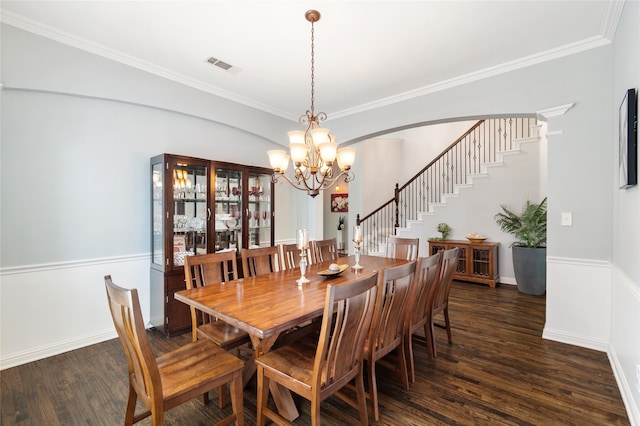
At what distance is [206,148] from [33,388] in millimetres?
2877

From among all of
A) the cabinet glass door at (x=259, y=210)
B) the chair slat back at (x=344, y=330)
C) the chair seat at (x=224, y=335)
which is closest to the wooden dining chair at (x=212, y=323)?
the chair seat at (x=224, y=335)

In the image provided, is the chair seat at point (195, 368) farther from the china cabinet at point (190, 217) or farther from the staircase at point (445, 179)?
the staircase at point (445, 179)

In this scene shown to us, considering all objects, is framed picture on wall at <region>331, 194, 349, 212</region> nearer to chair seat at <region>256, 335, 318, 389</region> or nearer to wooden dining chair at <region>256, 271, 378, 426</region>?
chair seat at <region>256, 335, 318, 389</region>

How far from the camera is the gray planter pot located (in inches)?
182

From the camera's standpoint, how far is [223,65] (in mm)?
3293

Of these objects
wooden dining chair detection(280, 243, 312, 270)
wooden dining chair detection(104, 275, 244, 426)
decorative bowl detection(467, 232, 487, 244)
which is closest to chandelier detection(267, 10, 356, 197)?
wooden dining chair detection(280, 243, 312, 270)

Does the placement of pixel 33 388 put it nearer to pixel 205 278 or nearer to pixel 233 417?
pixel 205 278

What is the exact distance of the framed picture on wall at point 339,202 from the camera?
927cm

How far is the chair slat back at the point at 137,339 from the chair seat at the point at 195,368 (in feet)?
0.28

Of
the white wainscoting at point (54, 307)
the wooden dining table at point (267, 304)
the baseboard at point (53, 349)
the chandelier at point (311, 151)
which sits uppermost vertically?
the chandelier at point (311, 151)

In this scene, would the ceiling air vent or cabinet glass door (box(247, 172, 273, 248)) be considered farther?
cabinet glass door (box(247, 172, 273, 248))

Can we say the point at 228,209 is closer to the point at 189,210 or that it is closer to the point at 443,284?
the point at 189,210

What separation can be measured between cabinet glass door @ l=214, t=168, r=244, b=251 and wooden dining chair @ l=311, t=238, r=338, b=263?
3.51 feet

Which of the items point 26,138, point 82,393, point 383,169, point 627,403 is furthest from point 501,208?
point 26,138
